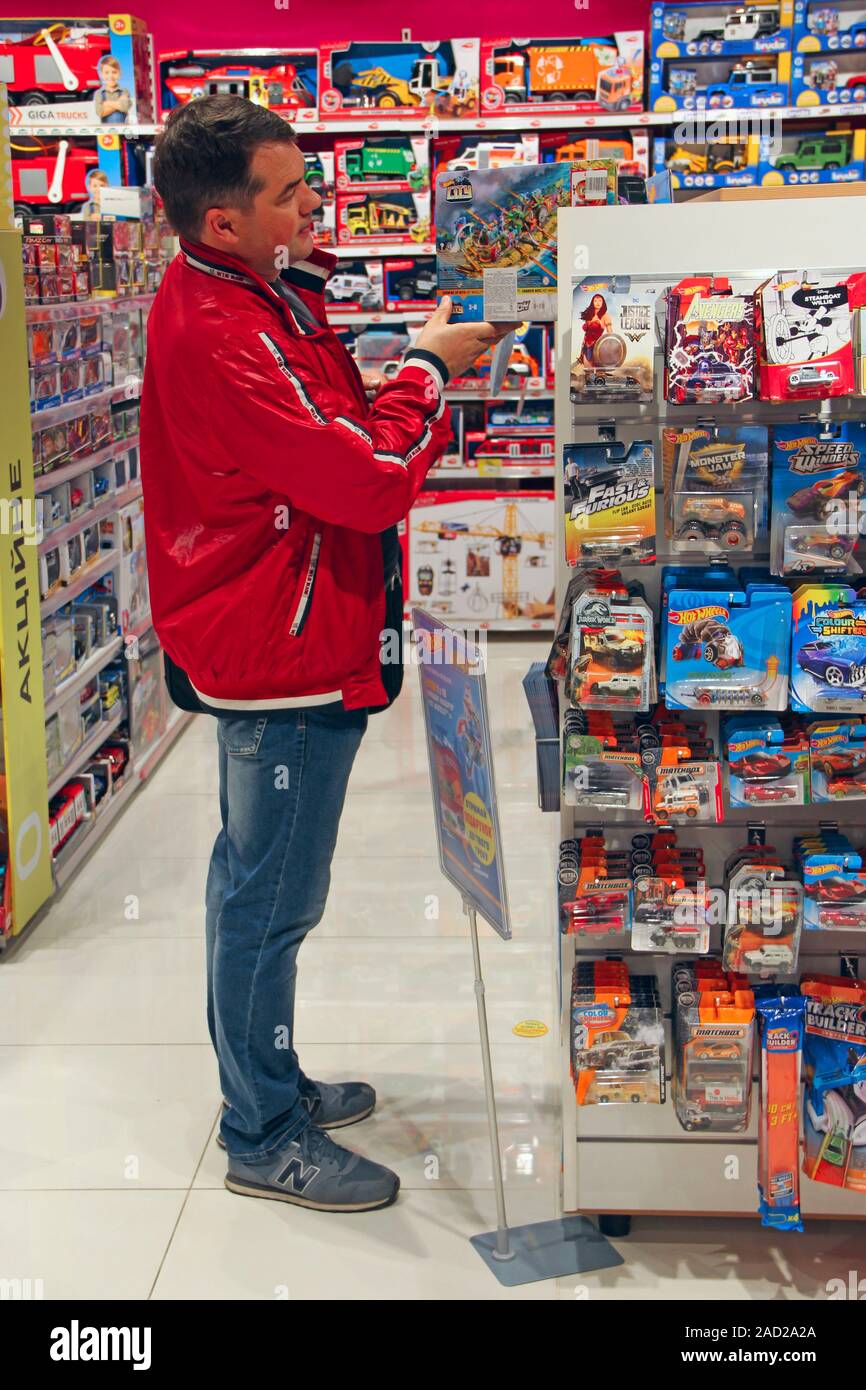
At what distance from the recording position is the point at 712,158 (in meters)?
6.82

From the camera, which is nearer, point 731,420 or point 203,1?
point 731,420

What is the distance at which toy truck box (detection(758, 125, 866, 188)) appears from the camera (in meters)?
6.69

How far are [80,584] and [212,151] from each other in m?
2.46

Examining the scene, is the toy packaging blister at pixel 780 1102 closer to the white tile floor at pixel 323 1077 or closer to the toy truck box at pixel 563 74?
the white tile floor at pixel 323 1077

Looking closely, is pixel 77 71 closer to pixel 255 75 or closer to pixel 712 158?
pixel 255 75

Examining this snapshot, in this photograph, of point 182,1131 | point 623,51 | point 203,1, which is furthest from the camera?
point 203,1

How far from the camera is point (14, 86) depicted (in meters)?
6.88

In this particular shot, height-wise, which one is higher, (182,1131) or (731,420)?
(731,420)

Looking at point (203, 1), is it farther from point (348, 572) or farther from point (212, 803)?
point (348, 572)

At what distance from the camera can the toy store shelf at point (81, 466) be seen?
414 centimetres

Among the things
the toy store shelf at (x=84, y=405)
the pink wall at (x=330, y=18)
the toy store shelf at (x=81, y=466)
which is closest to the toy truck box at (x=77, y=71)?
the pink wall at (x=330, y=18)
